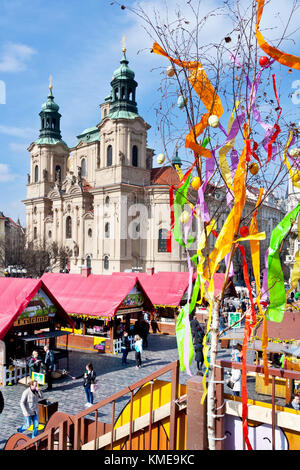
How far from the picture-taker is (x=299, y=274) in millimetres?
4633

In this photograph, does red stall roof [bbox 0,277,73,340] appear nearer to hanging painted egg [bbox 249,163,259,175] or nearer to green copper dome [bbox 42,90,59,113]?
hanging painted egg [bbox 249,163,259,175]

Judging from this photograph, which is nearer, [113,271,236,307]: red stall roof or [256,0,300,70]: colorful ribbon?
[256,0,300,70]: colorful ribbon

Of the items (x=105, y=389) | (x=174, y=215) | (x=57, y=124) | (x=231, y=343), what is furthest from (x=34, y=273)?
(x=174, y=215)

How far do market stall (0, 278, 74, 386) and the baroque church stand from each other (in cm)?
3232

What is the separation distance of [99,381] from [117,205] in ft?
126

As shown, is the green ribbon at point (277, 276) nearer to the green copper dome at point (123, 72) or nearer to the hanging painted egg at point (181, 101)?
the hanging painted egg at point (181, 101)

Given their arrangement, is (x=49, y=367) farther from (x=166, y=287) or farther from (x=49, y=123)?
(x=49, y=123)

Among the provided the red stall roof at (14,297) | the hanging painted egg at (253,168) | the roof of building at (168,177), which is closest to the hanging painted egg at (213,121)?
the hanging painted egg at (253,168)

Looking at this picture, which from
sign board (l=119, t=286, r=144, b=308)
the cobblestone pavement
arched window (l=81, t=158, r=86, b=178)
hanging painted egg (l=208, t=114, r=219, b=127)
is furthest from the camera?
arched window (l=81, t=158, r=86, b=178)

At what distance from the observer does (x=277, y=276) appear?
4.46m

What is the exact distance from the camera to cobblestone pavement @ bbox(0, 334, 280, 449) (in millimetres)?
11352

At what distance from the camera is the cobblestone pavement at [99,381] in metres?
11.4

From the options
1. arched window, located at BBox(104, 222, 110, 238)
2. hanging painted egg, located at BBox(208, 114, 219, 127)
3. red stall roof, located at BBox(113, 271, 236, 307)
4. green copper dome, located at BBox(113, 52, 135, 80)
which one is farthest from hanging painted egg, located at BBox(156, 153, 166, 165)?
green copper dome, located at BBox(113, 52, 135, 80)
